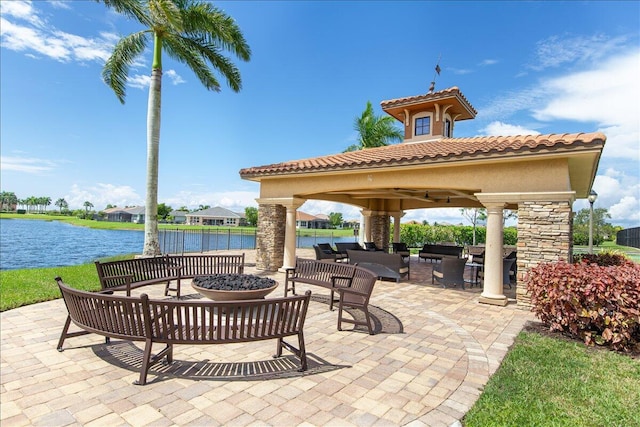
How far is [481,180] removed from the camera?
25.8 ft

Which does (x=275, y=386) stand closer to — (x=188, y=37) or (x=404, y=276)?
(x=404, y=276)

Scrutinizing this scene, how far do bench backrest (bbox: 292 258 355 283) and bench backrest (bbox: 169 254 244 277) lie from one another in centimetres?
161

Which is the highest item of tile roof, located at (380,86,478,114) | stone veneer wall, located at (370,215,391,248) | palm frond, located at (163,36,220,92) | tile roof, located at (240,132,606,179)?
palm frond, located at (163,36,220,92)

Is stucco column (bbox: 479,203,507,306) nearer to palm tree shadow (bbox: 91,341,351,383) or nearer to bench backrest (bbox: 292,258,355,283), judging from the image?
bench backrest (bbox: 292,258,355,283)

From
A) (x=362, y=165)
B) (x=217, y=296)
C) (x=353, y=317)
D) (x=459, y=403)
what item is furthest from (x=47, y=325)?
(x=362, y=165)

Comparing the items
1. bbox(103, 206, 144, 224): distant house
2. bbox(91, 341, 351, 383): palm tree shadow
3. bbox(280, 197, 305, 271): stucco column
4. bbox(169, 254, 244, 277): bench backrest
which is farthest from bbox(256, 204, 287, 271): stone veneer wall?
bbox(103, 206, 144, 224): distant house

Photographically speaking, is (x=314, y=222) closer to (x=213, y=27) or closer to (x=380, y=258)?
(x=213, y=27)

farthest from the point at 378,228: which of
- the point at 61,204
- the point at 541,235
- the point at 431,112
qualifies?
the point at 61,204

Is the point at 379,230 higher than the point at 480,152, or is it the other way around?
the point at 480,152

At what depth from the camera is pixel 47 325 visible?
5289 mm

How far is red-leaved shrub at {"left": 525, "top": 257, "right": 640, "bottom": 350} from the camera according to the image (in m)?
4.70

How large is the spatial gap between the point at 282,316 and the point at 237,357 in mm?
932

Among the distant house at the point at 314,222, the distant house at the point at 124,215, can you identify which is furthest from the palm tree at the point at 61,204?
the distant house at the point at 314,222

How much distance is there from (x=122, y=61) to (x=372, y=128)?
1401 cm
